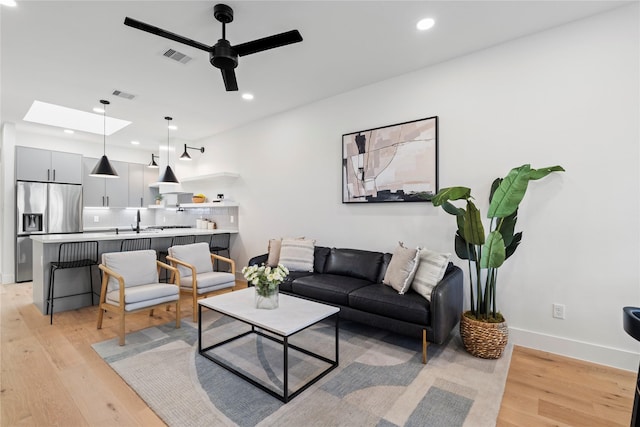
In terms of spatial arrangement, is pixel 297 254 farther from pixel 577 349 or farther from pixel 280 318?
pixel 577 349

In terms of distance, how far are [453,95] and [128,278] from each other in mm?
4107

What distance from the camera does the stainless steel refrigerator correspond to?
5.28 metres

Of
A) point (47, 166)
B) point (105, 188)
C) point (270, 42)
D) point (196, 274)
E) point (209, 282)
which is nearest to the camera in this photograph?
point (270, 42)

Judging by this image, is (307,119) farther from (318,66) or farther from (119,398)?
(119,398)

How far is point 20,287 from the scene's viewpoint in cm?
500

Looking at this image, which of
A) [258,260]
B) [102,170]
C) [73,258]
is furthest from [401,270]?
[102,170]

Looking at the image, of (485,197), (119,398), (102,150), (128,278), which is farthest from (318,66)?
(102,150)

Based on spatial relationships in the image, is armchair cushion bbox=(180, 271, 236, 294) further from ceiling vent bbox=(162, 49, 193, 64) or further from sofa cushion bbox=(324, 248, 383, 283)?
ceiling vent bbox=(162, 49, 193, 64)

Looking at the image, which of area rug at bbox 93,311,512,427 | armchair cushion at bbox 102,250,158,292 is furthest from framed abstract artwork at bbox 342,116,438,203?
armchair cushion at bbox 102,250,158,292

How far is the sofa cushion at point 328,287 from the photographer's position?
309cm

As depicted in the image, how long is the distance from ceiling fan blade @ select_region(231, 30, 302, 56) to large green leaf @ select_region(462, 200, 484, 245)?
1958 millimetres

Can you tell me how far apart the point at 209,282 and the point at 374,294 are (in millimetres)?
2068

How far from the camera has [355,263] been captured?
11.8 ft

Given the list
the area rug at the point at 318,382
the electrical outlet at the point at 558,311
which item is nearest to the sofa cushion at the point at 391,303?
the area rug at the point at 318,382
